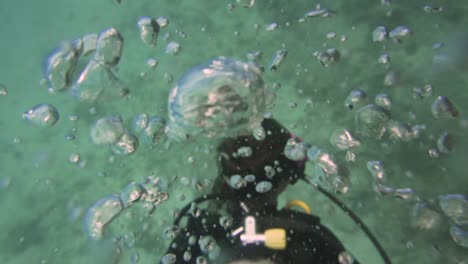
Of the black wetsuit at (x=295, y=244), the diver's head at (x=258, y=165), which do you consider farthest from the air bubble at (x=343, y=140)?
the black wetsuit at (x=295, y=244)

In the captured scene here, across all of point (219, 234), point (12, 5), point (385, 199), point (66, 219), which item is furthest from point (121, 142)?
point (385, 199)

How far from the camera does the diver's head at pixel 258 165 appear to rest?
2.62 meters

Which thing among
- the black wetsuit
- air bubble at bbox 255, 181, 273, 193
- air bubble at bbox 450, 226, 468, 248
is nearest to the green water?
air bubble at bbox 450, 226, 468, 248

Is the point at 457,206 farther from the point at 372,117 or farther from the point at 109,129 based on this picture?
the point at 109,129

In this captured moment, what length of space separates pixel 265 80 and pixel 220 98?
1.37 metres

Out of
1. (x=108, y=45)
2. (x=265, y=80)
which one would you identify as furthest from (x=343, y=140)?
(x=108, y=45)

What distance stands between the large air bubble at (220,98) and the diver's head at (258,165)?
12 cm

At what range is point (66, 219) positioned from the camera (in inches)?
183

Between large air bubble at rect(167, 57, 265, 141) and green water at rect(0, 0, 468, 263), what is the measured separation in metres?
0.89

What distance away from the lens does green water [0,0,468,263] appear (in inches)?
146

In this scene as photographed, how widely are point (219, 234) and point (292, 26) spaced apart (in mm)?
2413

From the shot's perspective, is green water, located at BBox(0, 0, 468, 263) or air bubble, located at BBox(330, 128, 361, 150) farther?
green water, located at BBox(0, 0, 468, 263)

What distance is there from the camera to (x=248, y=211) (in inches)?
102

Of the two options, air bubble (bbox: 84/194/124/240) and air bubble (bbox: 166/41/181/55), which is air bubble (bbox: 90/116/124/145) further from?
air bubble (bbox: 166/41/181/55)
